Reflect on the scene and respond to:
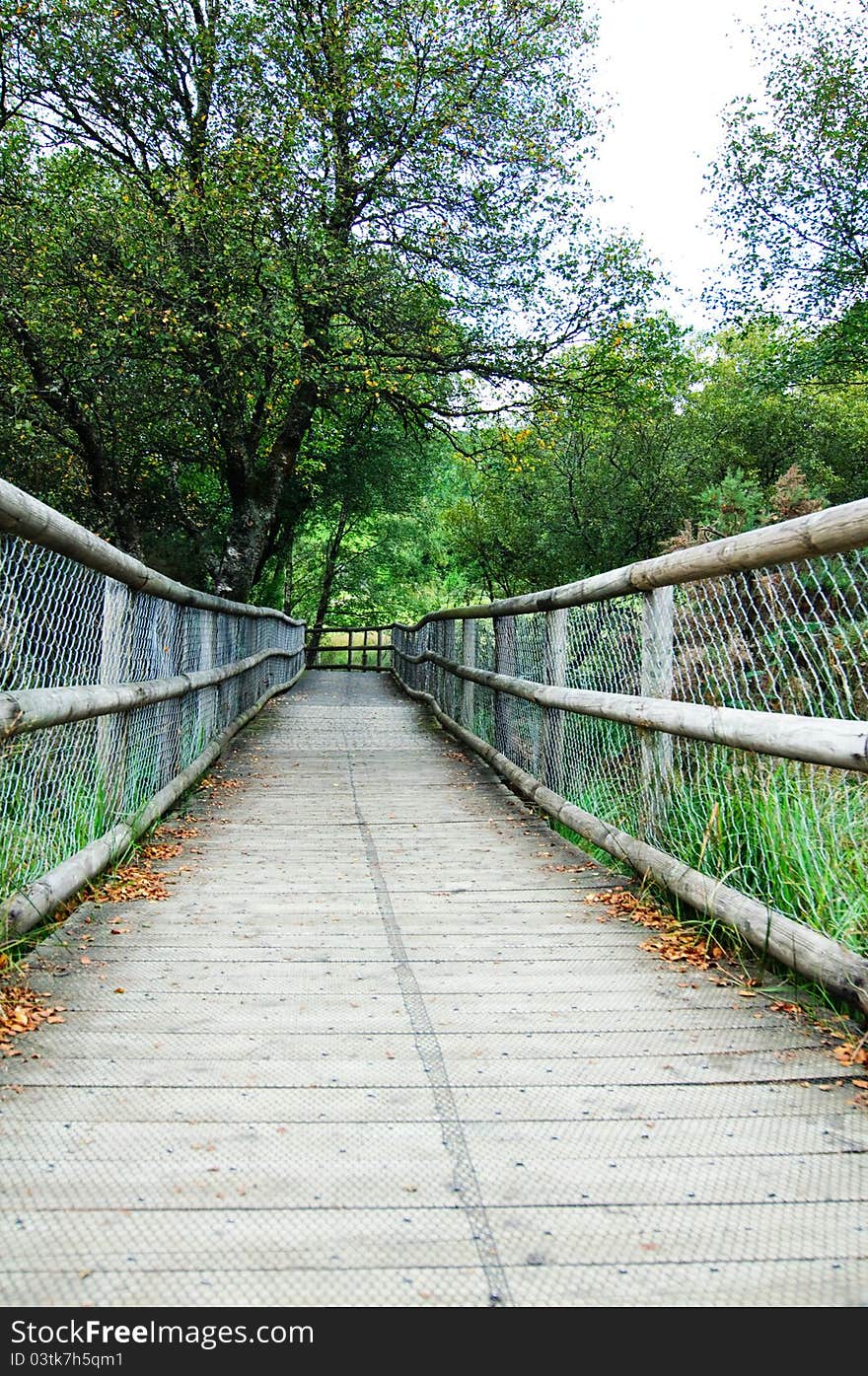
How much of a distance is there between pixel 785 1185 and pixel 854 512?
5.17ft

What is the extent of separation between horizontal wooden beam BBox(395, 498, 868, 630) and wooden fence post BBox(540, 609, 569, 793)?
488 millimetres

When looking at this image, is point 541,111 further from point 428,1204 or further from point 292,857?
point 428,1204

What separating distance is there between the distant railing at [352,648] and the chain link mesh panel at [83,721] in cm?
2568

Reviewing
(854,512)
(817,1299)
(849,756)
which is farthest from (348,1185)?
(854,512)

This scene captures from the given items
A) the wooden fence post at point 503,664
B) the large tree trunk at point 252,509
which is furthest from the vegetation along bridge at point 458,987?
the large tree trunk at point 252,509

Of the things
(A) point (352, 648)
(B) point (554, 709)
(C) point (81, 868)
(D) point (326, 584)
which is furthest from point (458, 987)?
(A) point (352, 648)

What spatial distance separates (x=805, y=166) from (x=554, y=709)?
1244 centimetres

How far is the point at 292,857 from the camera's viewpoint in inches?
195

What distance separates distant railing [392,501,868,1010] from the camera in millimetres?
2822

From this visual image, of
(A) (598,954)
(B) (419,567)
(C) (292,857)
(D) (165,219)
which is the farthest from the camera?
(B) (419,567)

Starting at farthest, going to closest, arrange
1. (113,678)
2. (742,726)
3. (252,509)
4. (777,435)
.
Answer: (777,435) < (252,509) < (113,678) < (742,726)

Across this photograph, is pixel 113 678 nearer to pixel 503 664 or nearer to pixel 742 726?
pixel 742 726

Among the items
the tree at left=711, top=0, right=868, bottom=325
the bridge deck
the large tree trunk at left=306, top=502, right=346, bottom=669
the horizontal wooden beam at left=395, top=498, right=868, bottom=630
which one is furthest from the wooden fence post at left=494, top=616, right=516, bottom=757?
the large tree trunk at left=306, top=502, right=346, bottom=669

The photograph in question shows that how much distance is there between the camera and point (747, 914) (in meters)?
3.15
